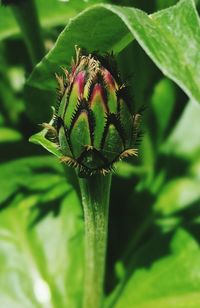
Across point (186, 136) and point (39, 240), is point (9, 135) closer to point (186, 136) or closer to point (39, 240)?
point (39, 240)

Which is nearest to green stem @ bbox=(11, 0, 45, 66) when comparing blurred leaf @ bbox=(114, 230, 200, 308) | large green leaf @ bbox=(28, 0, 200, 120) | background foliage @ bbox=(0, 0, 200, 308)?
background foliage @ bbox=(0, 0, 200, 308)

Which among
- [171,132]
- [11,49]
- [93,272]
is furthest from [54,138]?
[11,49]

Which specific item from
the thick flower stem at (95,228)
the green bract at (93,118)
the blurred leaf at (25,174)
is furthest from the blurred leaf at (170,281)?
the green bract at (93,118)

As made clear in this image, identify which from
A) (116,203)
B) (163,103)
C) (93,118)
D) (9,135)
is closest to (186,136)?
(163,103)

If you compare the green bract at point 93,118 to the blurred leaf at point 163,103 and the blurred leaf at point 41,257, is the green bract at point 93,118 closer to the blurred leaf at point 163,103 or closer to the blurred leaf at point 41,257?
the blurred leaf at point 41,257

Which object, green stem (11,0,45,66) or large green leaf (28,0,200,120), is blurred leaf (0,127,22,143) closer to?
green stem (11,0,45,66)

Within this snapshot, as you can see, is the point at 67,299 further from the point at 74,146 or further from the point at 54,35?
the point at 54,35
